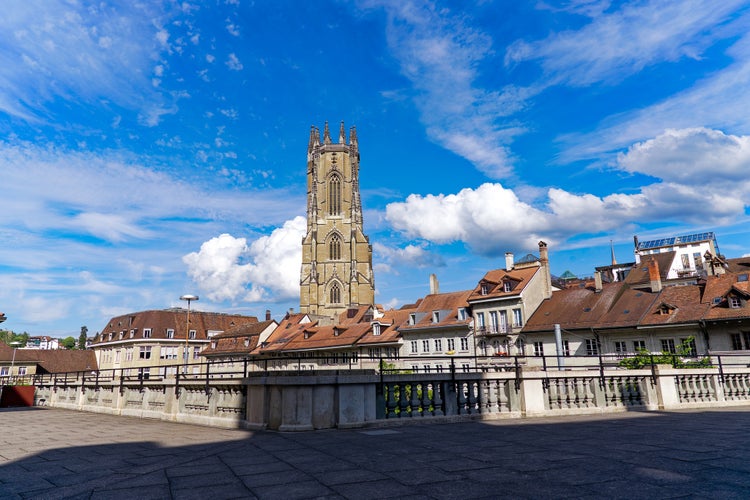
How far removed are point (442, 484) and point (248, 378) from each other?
7.17m

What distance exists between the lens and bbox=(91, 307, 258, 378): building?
75875 mm

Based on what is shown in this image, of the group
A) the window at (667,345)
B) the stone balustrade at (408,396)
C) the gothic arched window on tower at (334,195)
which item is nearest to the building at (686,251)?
the window at (667,345)

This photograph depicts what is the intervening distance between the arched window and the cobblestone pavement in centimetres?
8869

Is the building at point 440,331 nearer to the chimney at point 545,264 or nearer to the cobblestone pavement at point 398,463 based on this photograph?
the chimney at point 545,264

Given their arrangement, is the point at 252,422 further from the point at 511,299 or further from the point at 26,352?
the point at 26,352

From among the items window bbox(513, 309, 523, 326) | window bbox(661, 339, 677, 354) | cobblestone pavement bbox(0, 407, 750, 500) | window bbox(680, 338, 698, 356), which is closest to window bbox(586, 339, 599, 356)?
window bbox(661, 339, 677, 354)

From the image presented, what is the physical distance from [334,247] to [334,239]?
169cm

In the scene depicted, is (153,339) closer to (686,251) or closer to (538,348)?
(538,348)

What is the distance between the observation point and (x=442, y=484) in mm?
5270

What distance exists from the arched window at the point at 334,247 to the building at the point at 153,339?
25504 mm

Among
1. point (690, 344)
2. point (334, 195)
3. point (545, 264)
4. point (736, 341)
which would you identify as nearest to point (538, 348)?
point (545, 264)

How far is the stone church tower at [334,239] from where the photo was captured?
94250 mm

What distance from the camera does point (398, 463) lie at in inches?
257

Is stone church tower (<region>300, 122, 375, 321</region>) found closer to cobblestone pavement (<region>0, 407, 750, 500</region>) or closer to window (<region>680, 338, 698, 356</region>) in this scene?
window (<region>680, 338, 698, 356</region>)
